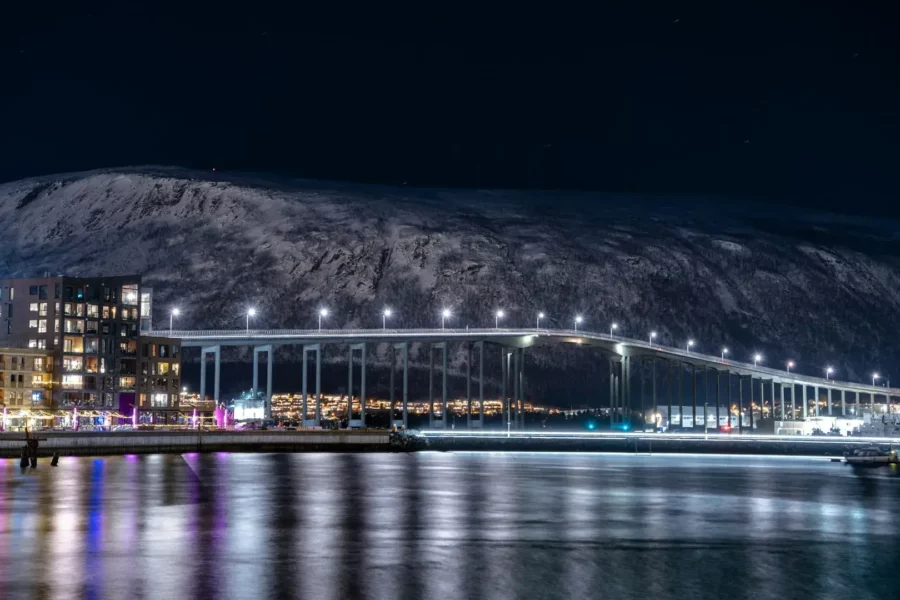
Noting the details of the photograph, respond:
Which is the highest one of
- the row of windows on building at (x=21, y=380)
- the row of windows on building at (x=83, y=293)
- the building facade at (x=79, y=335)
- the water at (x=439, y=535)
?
the row of windows on building at (x=83, y=293)

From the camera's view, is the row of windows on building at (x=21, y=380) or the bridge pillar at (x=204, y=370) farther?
the bridge pillar at (x=204, y=370)

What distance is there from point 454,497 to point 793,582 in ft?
114

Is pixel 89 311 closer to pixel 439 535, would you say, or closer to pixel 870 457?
pixel 870 457

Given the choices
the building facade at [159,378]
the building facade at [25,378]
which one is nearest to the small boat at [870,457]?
the building facade at [159,378]

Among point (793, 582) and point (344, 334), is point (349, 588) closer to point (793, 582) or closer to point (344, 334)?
point (793, 582)

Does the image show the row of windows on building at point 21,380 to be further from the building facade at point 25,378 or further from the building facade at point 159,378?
the building facade at point 159,378

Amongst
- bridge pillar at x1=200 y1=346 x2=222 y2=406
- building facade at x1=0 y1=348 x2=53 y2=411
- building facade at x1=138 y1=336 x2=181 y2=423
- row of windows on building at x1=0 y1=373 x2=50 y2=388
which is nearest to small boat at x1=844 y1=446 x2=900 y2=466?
building facade at x1=138 y1=336 x2=181 y2=423

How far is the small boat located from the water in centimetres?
2166

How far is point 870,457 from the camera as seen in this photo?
121125mm

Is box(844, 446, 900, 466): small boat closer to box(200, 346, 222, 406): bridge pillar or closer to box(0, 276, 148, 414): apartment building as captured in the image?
box(200, 346, 222, 406): bridge pillar

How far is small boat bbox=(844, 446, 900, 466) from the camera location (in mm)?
120250

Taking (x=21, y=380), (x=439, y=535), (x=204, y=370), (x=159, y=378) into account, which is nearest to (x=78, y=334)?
(x=21, y=380)

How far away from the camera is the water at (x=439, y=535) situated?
41.7 metres

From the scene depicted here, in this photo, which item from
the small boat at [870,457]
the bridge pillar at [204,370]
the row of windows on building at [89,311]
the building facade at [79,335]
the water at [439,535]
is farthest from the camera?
the bridge pillar at [204,370]
